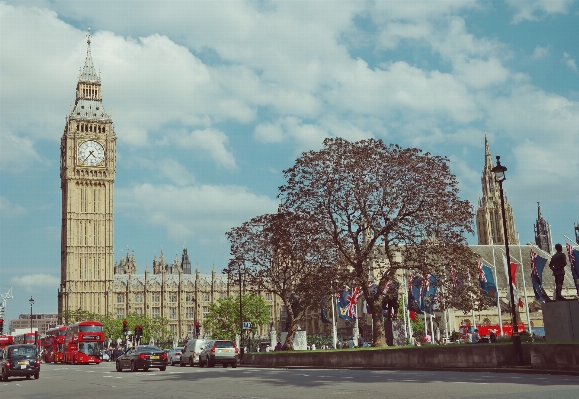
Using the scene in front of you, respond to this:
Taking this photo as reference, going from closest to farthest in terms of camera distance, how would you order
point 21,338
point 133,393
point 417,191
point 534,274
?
point 133,393, point 417,191, point 534,274, point 21,338

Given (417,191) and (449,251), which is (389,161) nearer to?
(417,191)

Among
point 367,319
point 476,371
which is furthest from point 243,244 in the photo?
point 367,319

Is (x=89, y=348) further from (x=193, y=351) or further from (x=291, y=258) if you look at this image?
(x=291, y=258)

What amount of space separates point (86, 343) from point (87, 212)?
3305 inches

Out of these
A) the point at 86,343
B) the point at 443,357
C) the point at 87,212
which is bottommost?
the point at 443,357

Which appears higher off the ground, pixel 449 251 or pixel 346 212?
pixel 346 212

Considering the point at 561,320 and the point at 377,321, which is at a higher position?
the point at 377,321

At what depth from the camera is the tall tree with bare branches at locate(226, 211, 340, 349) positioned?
38000 mm

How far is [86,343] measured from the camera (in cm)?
5753

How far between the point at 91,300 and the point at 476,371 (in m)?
122

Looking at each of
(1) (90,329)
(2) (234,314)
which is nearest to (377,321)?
(1) (90,329)

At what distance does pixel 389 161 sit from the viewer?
36.4 meters

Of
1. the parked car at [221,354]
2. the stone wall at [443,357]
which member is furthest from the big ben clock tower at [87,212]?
the stone wall at [443,357]

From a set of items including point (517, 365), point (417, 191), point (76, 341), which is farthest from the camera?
point (76, 341)
